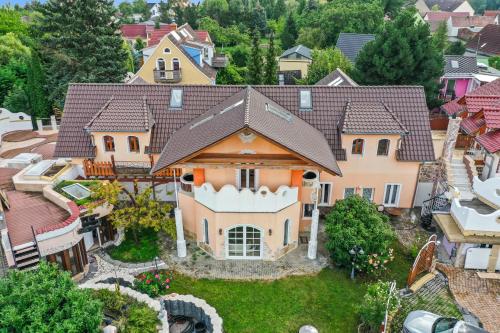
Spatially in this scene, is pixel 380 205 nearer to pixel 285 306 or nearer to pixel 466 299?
pixel 466 299

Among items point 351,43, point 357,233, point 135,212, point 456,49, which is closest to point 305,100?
point 357,233

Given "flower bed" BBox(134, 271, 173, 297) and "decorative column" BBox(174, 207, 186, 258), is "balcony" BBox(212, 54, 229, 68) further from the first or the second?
"flower bed" BBox(134, 271, 173, 297)

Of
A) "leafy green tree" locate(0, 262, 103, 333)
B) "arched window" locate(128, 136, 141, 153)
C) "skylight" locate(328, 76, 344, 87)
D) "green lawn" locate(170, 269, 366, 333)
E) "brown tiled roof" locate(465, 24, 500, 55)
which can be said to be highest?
"brown tiled roof" locate(465, 24, 500, 55)

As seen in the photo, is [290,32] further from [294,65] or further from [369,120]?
[369,120]

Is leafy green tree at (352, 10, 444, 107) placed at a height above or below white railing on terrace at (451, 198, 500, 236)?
above

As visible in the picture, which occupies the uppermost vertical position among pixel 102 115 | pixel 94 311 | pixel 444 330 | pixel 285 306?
pixel 102 115

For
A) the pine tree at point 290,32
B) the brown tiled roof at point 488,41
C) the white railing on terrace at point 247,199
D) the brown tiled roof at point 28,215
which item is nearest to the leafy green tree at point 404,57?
the white railing on terrace at point 247,199

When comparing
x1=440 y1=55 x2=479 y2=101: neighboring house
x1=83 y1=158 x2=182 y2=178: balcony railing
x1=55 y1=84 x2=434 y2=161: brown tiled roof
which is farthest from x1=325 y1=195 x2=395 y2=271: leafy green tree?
x1=440 y1=55 x2=479 y2=101: neighboring house

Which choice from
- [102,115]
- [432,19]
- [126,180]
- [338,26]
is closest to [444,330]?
[126,180]
